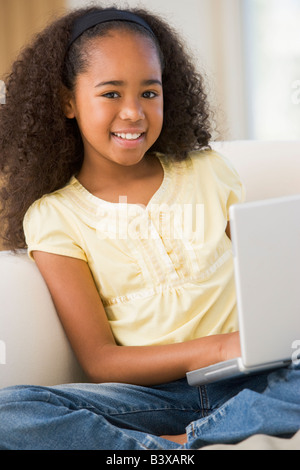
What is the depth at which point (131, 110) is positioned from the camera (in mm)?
1302

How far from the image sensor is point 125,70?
1301 millimetres

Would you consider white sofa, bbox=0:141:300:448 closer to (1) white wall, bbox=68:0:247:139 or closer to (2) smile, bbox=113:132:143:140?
(2) smile, bbox=113:132:143:140

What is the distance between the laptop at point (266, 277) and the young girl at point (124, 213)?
6.2 inches

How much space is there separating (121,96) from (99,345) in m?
0.44

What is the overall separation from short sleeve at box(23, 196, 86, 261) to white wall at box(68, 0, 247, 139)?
6.93 feet

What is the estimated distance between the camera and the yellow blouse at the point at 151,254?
1297 millimetres

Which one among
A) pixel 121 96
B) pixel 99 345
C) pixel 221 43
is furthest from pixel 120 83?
pixel 221 43

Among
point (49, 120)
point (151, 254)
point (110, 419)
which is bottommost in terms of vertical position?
point (110, 419)

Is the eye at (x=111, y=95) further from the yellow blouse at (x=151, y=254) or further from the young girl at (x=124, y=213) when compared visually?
the yellow blouse at (x=151, y=254)

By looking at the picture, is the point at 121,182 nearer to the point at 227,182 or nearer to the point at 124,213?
the point at 124,213

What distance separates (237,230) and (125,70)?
502 mm

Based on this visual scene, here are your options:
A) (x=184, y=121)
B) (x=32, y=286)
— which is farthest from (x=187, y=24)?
(x=32, y=286)

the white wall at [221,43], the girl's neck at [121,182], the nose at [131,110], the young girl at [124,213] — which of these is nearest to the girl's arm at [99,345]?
the young girl at [124,213]

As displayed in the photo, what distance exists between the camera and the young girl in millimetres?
1220
